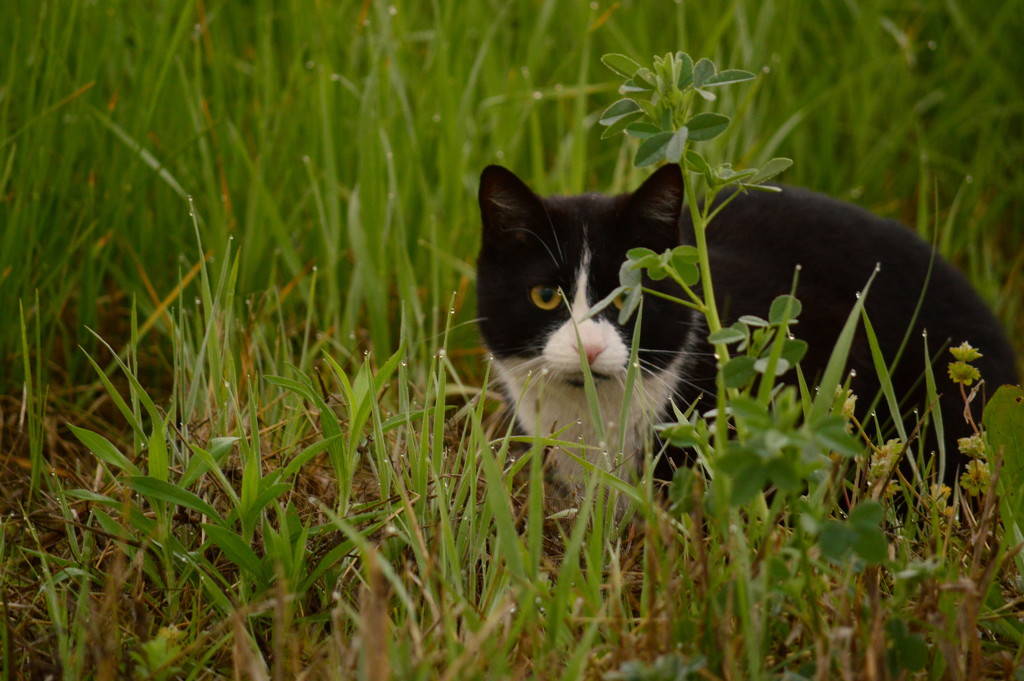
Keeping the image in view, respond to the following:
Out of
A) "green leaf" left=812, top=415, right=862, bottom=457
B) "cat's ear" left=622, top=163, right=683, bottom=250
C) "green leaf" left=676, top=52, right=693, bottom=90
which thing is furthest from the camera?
"cat's ear" left=622, top=163, right=683, bottom=250

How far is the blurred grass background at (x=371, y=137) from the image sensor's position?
2.40 meters

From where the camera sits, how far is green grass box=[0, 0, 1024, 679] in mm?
1238

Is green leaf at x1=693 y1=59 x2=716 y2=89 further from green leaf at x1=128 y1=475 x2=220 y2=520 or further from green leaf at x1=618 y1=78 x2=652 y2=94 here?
green leaf at x1=128 y1=475 x2=220 y2=520

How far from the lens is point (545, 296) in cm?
212

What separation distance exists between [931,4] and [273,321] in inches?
97.2

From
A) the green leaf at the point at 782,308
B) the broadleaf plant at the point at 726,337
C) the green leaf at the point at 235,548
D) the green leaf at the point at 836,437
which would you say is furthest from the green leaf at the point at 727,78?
the green leaf at the point at 235,548

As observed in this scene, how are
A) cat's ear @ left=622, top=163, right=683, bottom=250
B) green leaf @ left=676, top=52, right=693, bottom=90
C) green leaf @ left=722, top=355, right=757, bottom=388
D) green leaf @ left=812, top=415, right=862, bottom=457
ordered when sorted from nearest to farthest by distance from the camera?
green leaf @ left=812, top=415, right=862, bottom=457 < green leaf @ left=722, top=355, right=757, bottom=388 < green leaf @ left=676, top=52, right=693, bottom=90 < cat's ear @ left=622, top=163, right=683, bottom=250

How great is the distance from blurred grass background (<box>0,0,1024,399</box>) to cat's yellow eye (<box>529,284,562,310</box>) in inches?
10.8

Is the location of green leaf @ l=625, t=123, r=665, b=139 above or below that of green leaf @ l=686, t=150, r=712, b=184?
above

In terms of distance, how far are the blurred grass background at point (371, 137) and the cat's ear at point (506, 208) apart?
0.25m

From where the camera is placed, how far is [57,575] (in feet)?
4.78

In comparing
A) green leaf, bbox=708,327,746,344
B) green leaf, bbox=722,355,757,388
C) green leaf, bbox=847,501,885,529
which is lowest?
green leaf, bbox=847,501,885,529

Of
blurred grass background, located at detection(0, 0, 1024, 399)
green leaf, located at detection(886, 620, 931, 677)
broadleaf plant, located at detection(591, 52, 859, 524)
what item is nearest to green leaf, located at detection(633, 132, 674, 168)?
broadleaf plant, located at detection(591, 52, 859, 524)

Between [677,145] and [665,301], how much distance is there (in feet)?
2.95
